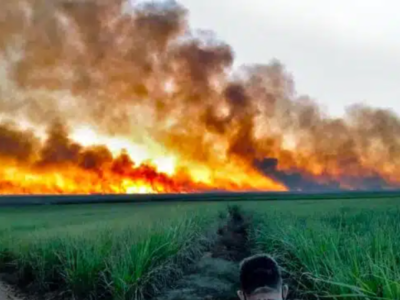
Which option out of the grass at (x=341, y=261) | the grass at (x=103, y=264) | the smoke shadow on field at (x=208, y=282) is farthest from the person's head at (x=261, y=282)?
the smoke shadow on field at (x=208, y=282)

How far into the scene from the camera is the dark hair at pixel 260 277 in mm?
3100

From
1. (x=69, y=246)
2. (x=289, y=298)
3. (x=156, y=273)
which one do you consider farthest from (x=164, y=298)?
(x=69, y=246)

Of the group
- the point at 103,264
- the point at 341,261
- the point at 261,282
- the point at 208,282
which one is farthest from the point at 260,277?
the point at 208,282

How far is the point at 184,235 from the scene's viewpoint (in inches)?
562

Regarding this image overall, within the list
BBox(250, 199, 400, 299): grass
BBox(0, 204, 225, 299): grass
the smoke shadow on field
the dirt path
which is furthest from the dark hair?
the dirt path

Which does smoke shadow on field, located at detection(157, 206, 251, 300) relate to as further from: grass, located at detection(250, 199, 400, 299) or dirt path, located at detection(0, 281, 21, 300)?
dirt path, located at detection(0, 281, 21, 300)

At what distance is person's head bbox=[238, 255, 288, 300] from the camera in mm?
3068

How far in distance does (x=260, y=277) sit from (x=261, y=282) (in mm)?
28

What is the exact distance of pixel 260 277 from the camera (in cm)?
311

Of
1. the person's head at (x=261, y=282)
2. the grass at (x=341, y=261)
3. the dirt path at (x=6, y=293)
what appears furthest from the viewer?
the dirt path at (x=6, y=293)

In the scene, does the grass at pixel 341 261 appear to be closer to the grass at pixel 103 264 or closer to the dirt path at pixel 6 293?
the grass at pixel 103 264

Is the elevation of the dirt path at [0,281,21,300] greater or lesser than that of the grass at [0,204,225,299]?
lesser

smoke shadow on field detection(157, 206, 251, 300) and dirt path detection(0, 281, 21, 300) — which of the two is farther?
dirt path detection(0, 281, 21, 300)

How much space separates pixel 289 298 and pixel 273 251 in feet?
10.7
